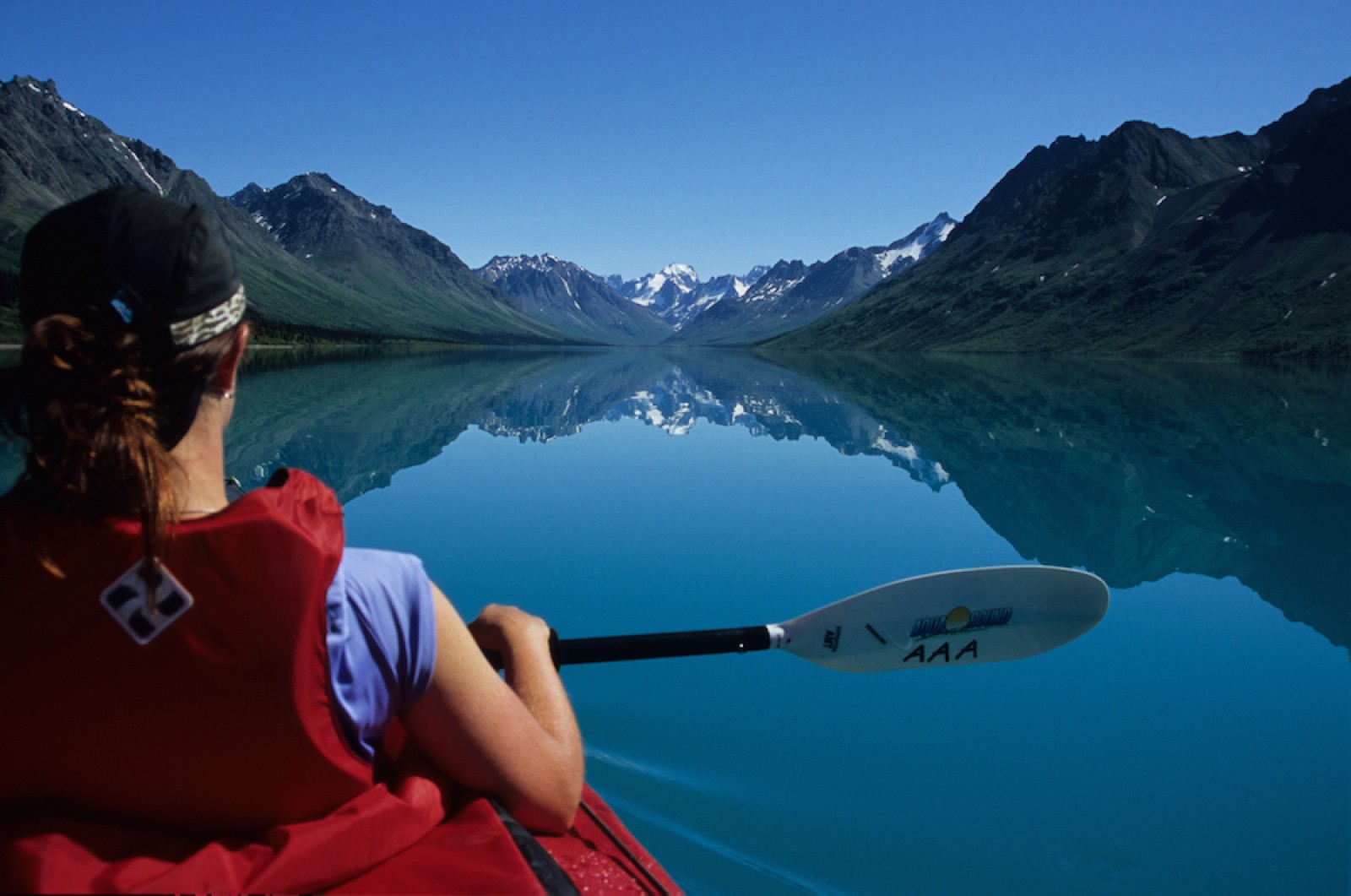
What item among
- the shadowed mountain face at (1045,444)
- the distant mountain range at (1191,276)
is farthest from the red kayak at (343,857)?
the distant mountain range at (1191,276)

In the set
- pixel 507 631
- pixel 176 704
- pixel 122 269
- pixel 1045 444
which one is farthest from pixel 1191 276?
pixel 176 704

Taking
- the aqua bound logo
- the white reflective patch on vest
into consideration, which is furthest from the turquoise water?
the white reflective patch on vest

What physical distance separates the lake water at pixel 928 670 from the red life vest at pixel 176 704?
3.45 meters

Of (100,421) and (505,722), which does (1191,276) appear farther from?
(100,421)

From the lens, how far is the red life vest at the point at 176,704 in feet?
4.92

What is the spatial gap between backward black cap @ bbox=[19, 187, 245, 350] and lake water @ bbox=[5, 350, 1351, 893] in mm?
4154

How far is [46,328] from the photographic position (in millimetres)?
1557

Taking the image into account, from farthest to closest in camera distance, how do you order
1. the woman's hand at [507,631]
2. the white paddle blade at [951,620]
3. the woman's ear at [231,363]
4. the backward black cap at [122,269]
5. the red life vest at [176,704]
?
the white paddle blade at [951,620] < the woman's hand at [507,631] < the woman's ear at [231,363] < the backward black cap at [122,269] < the red life vest at [176,704]

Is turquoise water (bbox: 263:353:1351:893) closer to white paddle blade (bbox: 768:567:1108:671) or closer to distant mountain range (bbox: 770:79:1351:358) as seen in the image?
white paddle blade (bbox: 768:567:1108:671)

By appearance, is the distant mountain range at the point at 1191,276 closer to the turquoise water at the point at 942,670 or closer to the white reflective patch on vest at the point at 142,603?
the turquoise water at the point at 942,670

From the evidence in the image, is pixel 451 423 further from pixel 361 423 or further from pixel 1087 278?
pixel 1087 278

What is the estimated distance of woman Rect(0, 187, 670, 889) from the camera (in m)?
1.51

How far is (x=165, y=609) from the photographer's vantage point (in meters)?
1.53

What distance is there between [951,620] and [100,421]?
4.08 metres
